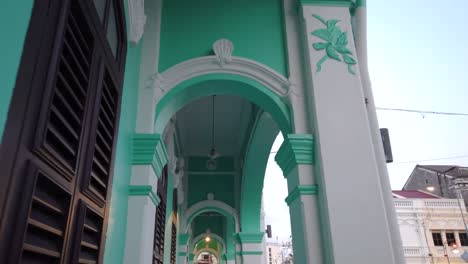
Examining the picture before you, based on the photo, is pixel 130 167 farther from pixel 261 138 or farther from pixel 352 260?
pixel 261 138

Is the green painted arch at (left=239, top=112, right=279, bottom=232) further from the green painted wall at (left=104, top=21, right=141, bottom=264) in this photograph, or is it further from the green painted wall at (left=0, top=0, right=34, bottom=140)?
the green painted wall at (left=0, top=0, right=34, bottom=140)

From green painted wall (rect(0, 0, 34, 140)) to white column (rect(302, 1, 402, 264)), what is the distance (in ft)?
7.54

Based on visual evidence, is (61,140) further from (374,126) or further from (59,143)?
(374,126)

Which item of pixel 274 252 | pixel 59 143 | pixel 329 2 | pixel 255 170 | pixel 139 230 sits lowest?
pixel 139 230

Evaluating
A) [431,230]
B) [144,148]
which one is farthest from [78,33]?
[431,230]

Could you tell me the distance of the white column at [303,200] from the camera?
2795 mm

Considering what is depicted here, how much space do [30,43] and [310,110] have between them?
2441mm

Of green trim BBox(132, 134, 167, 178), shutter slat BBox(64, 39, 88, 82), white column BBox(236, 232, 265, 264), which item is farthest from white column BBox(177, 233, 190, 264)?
shutter slat BBox(64, 39, 88, 82)

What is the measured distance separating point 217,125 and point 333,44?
4239 mm

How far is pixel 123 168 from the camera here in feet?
8.54

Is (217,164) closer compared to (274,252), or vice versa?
(217,164)

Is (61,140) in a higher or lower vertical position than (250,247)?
lower

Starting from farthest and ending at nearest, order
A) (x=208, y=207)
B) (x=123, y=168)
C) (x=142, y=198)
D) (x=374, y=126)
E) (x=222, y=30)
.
Result: (x=208, y=207) < (x=222, y=30) < (x=374, y=126) < (x=142, y=198) < (x=123, y=168)

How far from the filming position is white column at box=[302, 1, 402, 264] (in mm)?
2709
